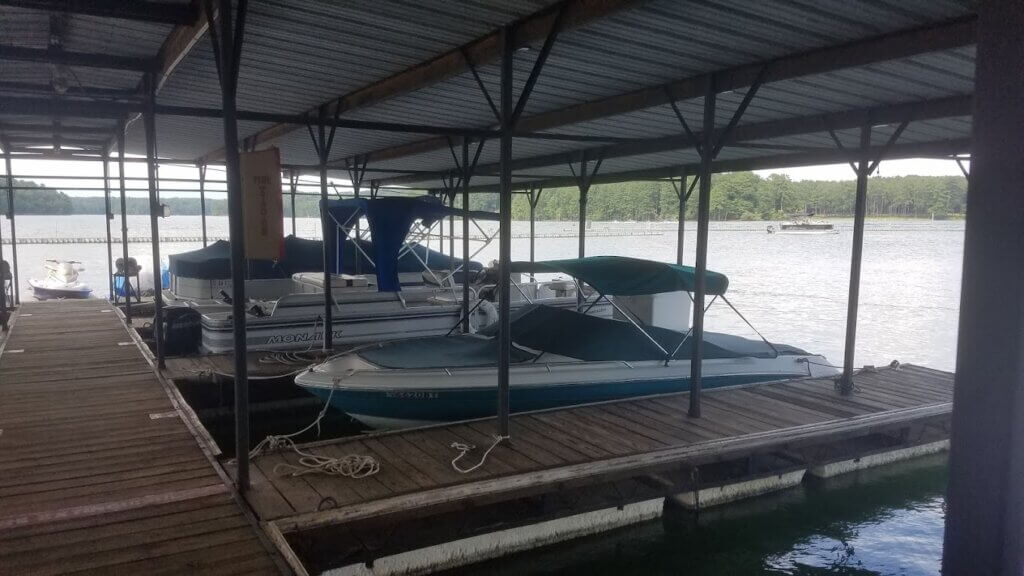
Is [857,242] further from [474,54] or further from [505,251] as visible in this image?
[474,54]

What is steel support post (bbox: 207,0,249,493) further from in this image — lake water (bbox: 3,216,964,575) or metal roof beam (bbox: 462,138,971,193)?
metal roof beam (bbox: 462,138,971,193)

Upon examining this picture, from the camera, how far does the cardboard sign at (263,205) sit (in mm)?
4602

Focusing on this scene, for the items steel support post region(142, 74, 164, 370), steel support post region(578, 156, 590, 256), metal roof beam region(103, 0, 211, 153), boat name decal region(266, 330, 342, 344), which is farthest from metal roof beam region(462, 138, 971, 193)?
steel support post region(142, 74, 164, 370)

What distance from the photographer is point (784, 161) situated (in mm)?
9656

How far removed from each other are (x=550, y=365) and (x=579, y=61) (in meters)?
3.33

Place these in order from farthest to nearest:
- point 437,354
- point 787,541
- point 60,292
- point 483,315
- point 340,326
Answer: point 60,292 → point 483,315 → point 340,326 → point 437,354 → point 787,541

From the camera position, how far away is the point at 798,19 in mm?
4598

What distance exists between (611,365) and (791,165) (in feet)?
13.4

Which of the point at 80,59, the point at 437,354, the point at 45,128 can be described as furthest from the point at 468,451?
the point at 45,128

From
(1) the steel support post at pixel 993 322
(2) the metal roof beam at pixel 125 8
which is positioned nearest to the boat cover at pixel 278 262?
(2) the metal roof beam at pixel 125 8

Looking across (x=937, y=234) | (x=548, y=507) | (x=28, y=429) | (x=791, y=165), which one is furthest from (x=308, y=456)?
(x=937, y=234)

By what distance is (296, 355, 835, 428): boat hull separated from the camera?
732cm

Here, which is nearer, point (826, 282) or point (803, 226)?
point (826, 282)

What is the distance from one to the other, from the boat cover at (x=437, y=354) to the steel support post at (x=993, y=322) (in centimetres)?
617
